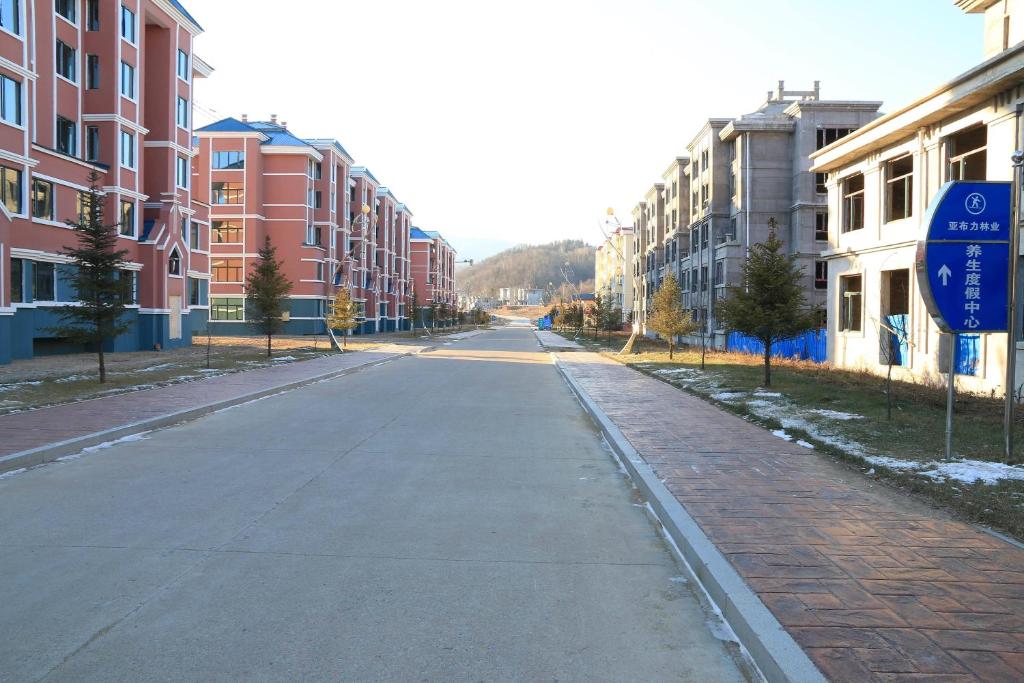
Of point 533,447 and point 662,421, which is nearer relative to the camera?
point 533,447

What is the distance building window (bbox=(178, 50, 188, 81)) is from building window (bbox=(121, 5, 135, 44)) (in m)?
4.59

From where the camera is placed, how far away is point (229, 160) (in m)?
59.3

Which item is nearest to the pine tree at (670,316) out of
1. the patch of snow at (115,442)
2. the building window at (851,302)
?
the building window at (851,302)

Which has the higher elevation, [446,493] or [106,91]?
[106,91]

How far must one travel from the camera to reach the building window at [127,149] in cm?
3391

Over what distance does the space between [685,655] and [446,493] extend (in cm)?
414

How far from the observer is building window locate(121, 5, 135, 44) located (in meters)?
34.2

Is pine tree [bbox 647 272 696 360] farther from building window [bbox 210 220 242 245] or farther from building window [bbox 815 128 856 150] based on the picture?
building window [bbox 210 220 242 245]

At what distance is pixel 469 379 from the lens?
75.8 feet

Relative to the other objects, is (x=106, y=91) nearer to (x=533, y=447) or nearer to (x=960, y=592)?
(x=533, y=447)

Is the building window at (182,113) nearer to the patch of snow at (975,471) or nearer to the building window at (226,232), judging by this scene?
the building window at (226,232)

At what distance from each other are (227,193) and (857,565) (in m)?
60.6

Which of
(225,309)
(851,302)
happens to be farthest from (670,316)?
(225,309)

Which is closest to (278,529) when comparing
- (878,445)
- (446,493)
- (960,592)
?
(446,493)
